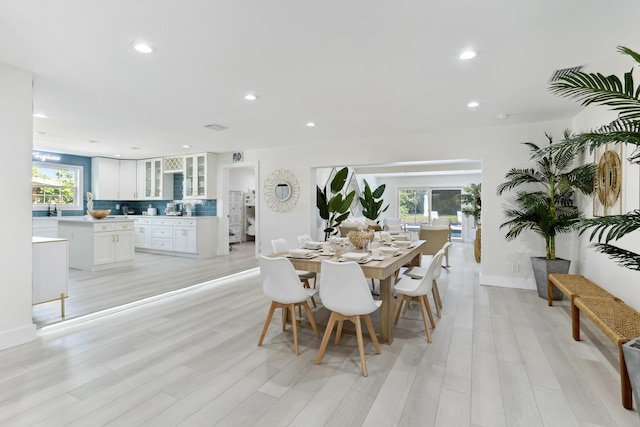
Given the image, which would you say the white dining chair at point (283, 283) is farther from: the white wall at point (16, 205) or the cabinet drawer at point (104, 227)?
the cabinet drawer at point (104, 227)

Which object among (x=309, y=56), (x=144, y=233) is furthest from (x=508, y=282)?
(x=144, y=233)

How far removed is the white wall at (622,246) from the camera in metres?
2.64

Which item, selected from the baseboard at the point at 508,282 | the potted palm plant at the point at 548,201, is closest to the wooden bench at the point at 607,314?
the potted palm plant at the point at 548,201

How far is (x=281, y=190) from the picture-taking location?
655cm

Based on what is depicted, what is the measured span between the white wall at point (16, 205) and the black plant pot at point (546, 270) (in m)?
5.54

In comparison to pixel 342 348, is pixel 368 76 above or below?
above

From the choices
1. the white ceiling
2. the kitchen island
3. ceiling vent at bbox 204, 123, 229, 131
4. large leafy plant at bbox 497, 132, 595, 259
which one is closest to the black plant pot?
large leafy plant at bbox 497, 132, 595, 259

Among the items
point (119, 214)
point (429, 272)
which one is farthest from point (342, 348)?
point (119, 214)

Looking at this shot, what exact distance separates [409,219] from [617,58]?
9.12 m

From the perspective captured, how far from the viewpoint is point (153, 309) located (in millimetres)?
3670

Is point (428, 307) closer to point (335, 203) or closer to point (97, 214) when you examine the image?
point (335, 203)

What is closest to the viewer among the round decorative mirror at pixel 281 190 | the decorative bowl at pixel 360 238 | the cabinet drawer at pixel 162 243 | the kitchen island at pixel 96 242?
the decorative bowl at pixel 360 238

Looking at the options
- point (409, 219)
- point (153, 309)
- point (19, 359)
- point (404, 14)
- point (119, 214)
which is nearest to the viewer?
point (404, 14)

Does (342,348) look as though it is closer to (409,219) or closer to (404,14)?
(404,14)
